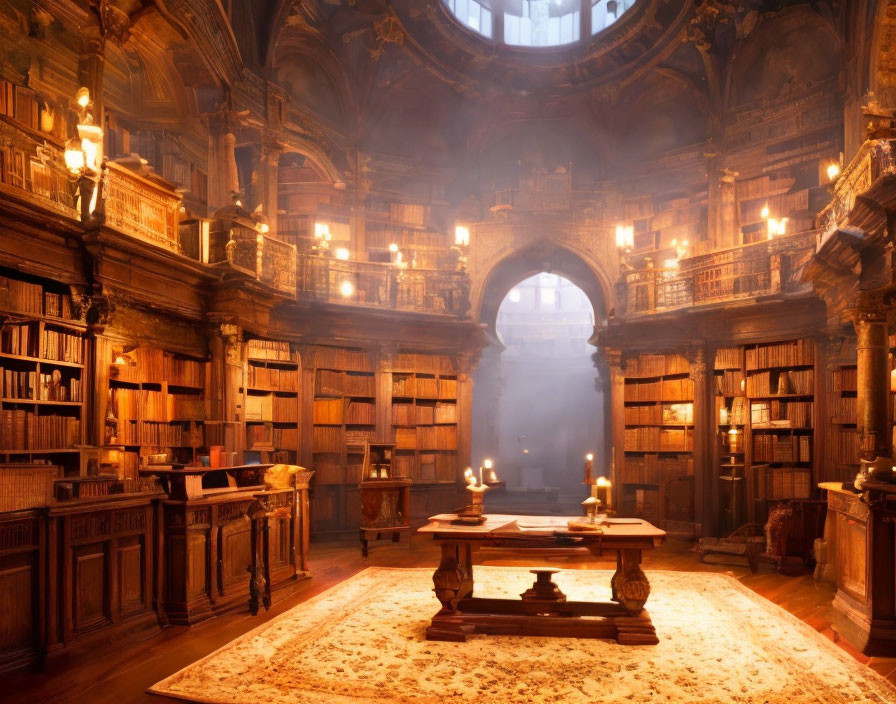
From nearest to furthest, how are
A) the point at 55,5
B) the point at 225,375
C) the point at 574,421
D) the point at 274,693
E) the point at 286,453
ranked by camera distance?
the point at 274,693, the point at 55,5, the point at 225,375, the point at 286,453, the point at 574,421

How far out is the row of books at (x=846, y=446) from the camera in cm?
879

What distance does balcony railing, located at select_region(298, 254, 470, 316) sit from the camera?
10555mm

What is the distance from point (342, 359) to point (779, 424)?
20.1ft

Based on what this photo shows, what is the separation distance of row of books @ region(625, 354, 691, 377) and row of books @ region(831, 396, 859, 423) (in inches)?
89.3

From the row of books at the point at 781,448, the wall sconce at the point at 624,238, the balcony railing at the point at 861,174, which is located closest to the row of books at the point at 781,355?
the row of books at the point at 781,448

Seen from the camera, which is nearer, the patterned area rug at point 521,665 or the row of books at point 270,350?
the patterned area rug at point 521,665

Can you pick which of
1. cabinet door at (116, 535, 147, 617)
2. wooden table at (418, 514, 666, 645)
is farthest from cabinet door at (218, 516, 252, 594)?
wooden table at (418, 514, 666, 645)

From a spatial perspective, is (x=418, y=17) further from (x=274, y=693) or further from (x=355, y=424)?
(x=274, y=693)

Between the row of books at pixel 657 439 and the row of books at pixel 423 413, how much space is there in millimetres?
2797

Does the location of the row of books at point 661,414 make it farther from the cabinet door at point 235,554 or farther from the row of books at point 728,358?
the cabinet door at point 235,554

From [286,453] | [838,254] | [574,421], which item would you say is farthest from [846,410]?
[574,421]

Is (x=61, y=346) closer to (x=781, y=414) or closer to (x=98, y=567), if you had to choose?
→ (x=98, y=567)

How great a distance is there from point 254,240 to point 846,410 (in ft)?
24.3

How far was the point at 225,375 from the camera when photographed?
28.4 ft
